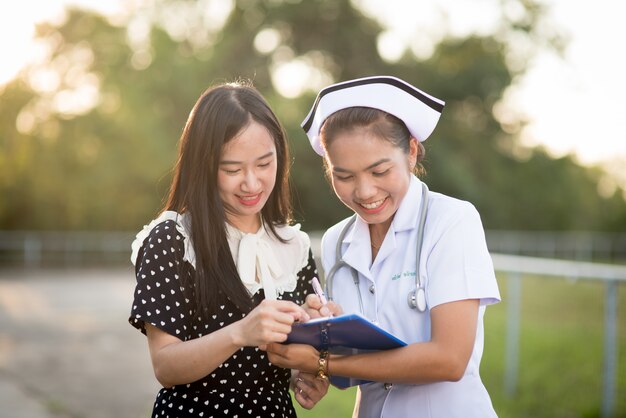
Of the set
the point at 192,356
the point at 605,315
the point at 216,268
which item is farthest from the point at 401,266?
the point at 605,315

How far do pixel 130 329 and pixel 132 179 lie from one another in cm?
1254

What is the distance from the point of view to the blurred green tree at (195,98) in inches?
858

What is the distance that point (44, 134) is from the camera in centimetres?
2167

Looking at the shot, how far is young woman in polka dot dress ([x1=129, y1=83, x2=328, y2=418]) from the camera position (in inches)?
102

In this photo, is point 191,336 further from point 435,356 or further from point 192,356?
point 435,356

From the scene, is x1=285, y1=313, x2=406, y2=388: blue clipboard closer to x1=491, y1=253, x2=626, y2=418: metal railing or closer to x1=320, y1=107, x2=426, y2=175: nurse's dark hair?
x1=320, y1=107, x2=426, y2=175: nurse's dark hair

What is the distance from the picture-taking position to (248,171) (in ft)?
9.20

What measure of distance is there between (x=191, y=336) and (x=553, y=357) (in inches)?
261

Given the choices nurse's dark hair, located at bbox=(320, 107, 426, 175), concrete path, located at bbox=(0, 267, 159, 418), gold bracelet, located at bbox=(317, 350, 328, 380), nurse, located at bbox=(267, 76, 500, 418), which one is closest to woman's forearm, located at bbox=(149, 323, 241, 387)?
nurse, located at bbox=(267, 76, 500, 418)

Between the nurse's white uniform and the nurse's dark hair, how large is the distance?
0.60 feet

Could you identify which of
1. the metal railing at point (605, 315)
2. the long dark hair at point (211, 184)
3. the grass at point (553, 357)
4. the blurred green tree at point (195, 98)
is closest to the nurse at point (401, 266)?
the long dark hair at point (211, 184)

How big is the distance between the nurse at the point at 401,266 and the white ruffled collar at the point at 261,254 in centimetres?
23

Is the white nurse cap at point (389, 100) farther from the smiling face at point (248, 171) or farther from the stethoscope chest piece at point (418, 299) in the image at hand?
A: the stethoscope chest piece at point (418, 299)

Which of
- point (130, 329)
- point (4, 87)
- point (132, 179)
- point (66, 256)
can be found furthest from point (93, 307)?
point (4, 87)
